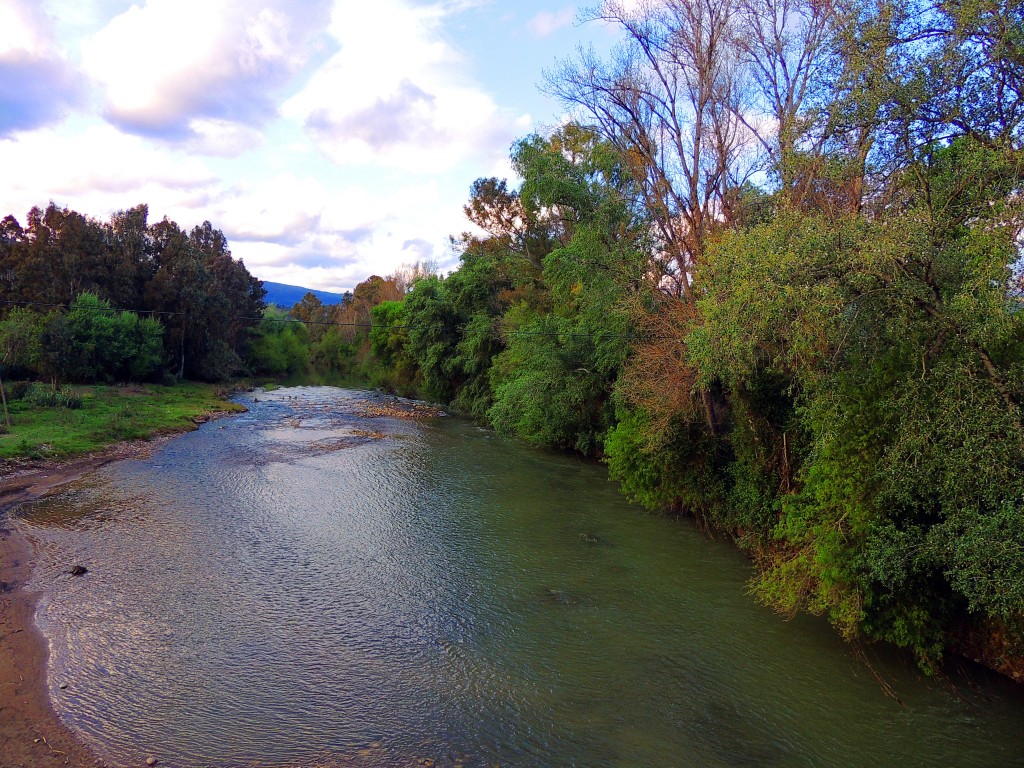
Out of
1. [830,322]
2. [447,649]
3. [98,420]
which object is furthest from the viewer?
[98,420]

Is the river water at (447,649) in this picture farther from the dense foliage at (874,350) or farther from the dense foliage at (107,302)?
the dense foliage at (107,302)

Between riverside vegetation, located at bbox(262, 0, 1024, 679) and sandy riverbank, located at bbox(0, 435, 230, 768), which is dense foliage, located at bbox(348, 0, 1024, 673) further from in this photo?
sandy riverbank, located at bbox(0, 435, 230, 768)

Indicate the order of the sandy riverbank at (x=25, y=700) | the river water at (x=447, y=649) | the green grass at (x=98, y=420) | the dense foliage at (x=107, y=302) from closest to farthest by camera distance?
the sandy riverbank at (x=25, y=700)
the river water at (x=447, y=649)
the green grass at (x=98, y=420)
the dense foliage at (x=107, y=302)

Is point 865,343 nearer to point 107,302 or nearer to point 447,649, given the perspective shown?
point 447,649

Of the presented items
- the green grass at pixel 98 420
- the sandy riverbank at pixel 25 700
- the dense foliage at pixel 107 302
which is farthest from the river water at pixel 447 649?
the dense foliage at pixel 107 302

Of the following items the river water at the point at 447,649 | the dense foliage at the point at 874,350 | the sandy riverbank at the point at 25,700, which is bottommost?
the sandy riverbank at the point at 25,700

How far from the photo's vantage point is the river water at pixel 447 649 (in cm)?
891

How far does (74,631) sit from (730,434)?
52.5 ft

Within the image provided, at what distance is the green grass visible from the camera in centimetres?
2419

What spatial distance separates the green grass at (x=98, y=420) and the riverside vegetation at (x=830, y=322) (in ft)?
62.4

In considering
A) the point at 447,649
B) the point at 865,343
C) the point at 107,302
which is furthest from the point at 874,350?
the point at 107,302

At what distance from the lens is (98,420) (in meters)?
29.4

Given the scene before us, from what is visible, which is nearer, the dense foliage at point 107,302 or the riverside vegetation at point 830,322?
the riverside vegetation at point 830,322

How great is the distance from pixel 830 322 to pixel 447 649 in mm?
8829
